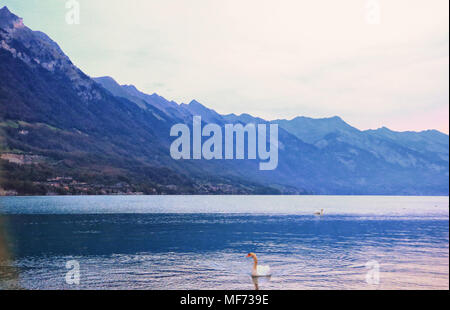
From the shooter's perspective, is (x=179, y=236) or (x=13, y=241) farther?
(x=179, y=236)

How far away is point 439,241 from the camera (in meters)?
87.1

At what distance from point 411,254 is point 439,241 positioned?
22.6m

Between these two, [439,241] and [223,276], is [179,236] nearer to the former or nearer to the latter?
[223,276]

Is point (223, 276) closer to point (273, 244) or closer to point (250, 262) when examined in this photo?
point (250, 262)

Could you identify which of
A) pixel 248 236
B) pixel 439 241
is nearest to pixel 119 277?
pixel 248 236

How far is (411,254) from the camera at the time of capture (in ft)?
226

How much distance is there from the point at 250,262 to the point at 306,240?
3226 centimetres

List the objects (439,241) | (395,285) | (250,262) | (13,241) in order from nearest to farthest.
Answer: (395,285)
(250,262)
(13,241)
(439,241)
